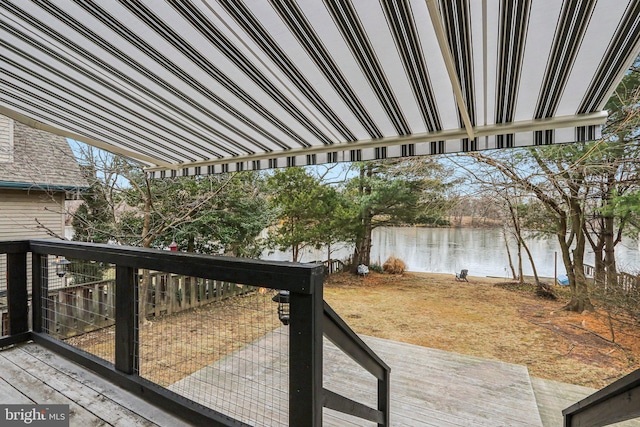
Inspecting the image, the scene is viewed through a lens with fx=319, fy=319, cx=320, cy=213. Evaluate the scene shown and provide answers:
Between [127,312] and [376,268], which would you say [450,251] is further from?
[127,312]

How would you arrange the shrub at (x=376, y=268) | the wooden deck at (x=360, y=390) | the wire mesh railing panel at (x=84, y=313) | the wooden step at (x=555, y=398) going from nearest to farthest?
the wooden deck at (x=360, y=390) < the wooden step at (x=555, y=398) < the wire mesh railing panel at (x=84, y=313) < the shrub at (x=376, y=268)

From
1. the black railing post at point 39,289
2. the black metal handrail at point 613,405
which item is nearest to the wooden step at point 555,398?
the black metal handrail at point 613,405

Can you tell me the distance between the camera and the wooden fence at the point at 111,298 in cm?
478

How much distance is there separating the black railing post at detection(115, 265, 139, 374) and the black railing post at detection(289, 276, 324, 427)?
1042 mm

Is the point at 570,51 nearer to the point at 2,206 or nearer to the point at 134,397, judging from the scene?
the point at 134,397

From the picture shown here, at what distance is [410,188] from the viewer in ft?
33.3

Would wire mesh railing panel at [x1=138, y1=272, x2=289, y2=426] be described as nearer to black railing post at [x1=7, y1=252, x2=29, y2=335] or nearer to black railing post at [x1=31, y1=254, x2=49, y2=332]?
black railing post at [x1=31, y1=254, x2=49, y2=332]

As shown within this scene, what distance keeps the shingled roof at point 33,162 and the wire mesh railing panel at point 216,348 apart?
279 cm

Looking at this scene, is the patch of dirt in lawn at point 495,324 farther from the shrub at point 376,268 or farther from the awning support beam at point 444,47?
the awning support beam at point 444,47

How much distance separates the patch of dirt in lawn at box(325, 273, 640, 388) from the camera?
5305 mm

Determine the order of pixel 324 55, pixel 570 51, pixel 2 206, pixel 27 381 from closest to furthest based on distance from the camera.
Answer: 1. pixel 570 51
2. pixel 324 55
3. pixel 27 381
4. pixel 2 206

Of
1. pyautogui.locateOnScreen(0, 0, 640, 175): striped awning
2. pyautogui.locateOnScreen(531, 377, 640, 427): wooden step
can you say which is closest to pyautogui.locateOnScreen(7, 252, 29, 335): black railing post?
pyautogui.locateOnScreen(0, 0, 640, 175): striped awning

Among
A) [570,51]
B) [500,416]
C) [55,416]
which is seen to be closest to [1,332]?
[55,416]

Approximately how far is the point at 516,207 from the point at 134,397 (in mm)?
9429
